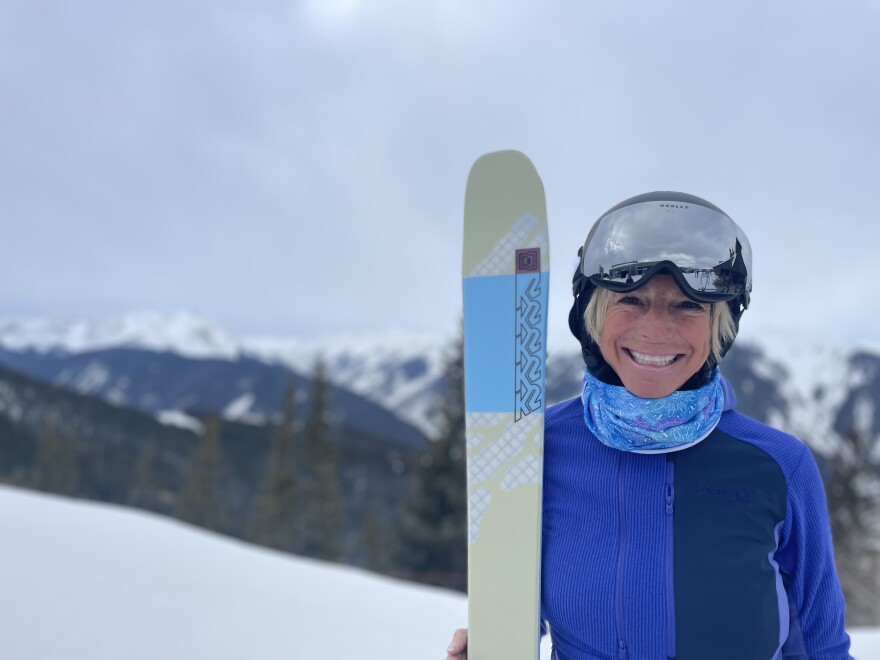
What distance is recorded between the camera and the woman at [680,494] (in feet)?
4.75

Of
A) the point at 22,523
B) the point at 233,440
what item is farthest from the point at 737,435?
the point at 233,440

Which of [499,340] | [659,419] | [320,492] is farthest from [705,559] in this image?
[320,492]

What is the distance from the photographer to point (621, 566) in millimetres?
1492

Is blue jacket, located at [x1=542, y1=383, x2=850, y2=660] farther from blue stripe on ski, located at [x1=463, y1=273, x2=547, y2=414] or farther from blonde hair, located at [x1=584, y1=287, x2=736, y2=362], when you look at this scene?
blue stripe on ski, located at [x1=463, y1=273, x2=547, y2=414]

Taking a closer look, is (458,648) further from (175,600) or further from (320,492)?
(320,492)

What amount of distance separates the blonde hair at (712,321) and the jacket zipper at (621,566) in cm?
35

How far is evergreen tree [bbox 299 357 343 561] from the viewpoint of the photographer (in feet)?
98.1

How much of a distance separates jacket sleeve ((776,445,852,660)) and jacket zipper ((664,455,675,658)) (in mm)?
259

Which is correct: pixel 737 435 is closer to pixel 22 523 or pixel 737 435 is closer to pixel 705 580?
pixel 705 580

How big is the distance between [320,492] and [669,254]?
3034cm

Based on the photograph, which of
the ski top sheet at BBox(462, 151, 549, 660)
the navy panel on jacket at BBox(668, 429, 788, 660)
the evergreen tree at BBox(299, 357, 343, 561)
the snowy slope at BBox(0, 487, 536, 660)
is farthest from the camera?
the evergreen tree at BBox(299, 357, 343, 561)

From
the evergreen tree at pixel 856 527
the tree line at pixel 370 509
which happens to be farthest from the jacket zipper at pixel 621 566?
the evergreen tree at pixel 856 527

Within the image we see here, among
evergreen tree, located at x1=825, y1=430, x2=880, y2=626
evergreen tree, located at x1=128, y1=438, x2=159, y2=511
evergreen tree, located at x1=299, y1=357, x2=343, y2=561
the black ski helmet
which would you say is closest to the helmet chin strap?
the black ski helmet

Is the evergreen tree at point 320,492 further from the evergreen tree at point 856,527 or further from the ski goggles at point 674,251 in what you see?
the ski goggles at point 674,251
